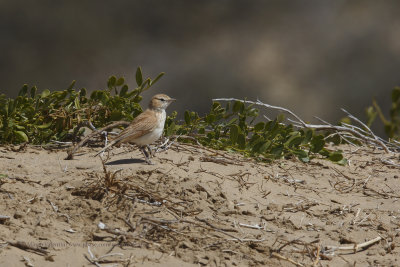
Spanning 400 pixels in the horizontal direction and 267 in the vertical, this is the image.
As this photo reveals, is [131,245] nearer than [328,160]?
Yes

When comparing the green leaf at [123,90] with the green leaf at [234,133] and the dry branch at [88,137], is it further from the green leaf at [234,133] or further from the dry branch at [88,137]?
the green leaf at [234,133]

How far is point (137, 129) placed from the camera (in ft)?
19.1

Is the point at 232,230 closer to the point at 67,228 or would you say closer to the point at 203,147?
the point at 67,228

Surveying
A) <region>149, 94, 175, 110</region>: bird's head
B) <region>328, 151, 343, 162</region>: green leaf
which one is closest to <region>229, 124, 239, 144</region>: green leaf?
<region>149, 94, 175, 110</region>: bird's head

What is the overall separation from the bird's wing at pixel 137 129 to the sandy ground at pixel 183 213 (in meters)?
0.19

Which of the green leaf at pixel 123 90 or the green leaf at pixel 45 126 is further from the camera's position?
the green leaf at pixel 123 90

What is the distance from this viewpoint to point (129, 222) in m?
4.36

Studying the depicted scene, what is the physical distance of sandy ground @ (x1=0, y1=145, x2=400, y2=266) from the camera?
4055 mm

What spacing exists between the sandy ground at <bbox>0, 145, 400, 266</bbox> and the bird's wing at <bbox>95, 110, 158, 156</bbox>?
19cm

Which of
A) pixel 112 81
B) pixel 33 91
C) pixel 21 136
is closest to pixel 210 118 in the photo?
pixel 112 81

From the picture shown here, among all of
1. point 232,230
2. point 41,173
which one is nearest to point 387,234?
point 232,230

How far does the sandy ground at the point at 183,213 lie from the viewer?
4.05 metres

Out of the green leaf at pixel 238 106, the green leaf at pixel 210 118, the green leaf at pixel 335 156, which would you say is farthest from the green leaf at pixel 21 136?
the green leaf at pixel 335 156

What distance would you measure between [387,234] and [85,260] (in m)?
2.46
